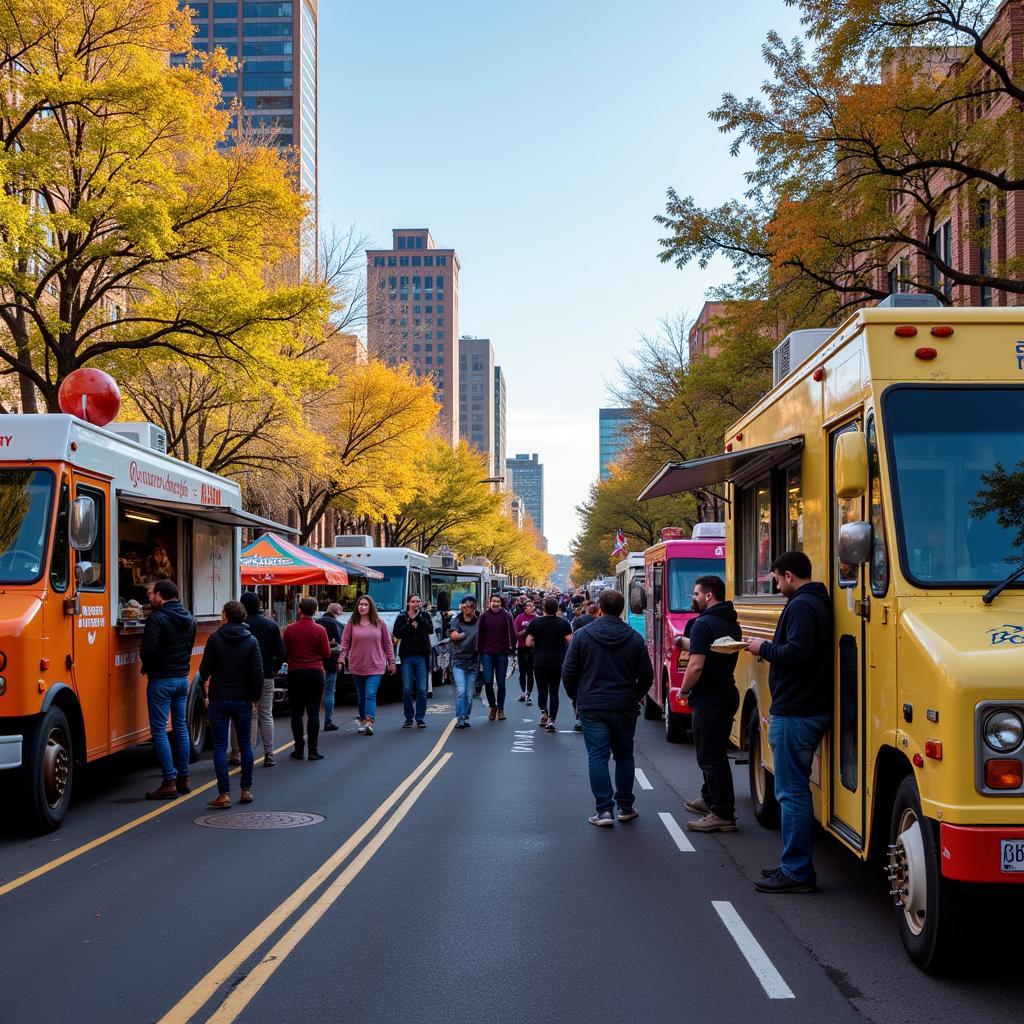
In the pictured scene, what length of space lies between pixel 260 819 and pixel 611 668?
3.24 metres

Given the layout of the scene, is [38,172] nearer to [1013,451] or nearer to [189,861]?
[189,861]

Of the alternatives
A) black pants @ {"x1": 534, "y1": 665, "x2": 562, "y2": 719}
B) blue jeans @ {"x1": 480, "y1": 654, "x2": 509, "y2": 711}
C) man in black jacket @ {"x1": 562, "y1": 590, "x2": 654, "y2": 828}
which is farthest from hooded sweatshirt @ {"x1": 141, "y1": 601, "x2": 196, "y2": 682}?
blue jeans @ {"x1": 480, "y1": 654, "x2": 509, "y2": 711}

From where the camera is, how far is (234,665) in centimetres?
1049

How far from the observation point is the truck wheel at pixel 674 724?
15263mm

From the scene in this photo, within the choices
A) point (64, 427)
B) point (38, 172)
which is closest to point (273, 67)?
point (38, 172)

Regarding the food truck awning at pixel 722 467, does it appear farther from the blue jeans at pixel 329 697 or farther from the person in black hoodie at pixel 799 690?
the blue jeans at pixel 329 697

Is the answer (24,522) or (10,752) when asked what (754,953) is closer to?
(10,752)

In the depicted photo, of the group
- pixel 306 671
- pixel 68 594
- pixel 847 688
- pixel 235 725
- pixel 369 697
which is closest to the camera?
pixel 847 688

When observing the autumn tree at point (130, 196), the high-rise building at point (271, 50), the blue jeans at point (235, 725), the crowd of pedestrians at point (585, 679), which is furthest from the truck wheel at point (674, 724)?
the high-rise building at point (271, 50)

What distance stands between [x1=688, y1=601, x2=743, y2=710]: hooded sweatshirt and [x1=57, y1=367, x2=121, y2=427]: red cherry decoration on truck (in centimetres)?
672

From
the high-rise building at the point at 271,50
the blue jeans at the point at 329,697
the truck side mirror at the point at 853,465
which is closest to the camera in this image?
the truck side mirror at the point at 853,465

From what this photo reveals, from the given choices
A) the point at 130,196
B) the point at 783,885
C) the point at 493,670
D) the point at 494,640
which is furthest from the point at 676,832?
the point at 130,196

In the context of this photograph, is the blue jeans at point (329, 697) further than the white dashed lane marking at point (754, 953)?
Yes

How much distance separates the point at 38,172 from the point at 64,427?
10.4 meters
